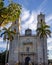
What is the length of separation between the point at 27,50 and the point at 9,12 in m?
33.0

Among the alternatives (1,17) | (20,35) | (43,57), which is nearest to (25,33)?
(20,35)

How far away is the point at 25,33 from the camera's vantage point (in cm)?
5934

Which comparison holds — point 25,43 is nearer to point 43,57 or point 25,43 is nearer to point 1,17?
point 43,57

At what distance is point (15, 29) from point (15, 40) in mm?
4384

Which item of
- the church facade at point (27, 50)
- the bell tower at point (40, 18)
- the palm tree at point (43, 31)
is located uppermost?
the bell tower at point (40, 18)

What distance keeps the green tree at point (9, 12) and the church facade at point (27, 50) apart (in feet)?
99.0

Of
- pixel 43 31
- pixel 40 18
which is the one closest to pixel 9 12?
pixel 43 31

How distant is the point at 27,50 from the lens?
180ft

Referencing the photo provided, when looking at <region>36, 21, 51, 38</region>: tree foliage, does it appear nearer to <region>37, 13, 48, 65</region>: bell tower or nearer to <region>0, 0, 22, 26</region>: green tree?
<region>37, 13, 48, 65</region>: bell tower

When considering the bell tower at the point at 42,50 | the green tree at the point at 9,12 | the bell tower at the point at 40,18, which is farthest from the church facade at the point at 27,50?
the green tree at the point at 9,12

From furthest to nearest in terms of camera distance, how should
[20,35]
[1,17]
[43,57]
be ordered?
1. [20,35]
2. [43,57]
3. [1,17]

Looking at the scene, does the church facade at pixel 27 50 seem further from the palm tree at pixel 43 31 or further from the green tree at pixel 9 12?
the green tree at pixel 9 12

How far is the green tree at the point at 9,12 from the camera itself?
22.4 meters

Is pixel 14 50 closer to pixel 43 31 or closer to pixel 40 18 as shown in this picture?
pixel 43 31
